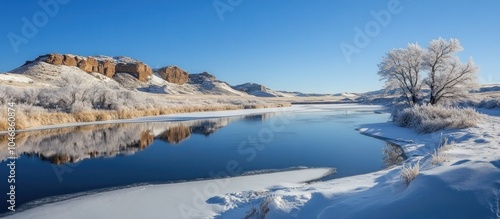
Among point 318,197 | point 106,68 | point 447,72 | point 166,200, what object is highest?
point 106,68

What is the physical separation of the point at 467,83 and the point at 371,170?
56.6 ft

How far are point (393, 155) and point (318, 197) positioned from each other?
6.69m

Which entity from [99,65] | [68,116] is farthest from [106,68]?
[68,116]

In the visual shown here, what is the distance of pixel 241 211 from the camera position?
16.5 feet

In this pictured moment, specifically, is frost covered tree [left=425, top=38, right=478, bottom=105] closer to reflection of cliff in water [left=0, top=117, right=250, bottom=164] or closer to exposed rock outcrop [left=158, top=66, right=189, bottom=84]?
reflection of cliff in water [left=0, top=117, right=250, bottom=164]

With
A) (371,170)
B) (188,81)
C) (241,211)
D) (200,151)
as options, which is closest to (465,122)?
(371,170)

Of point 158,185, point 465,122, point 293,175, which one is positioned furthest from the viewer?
point 465,122

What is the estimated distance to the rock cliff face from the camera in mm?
109044

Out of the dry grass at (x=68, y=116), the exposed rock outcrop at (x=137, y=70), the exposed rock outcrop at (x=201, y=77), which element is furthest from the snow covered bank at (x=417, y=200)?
the exposed rock outcrop at (x=201, y=77)

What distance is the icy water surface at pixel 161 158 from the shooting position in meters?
7.63

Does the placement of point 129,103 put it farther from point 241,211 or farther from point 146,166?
point 241,211

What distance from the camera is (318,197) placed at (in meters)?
4.68

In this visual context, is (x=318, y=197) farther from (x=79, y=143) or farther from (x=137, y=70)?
(x=137, y=70)

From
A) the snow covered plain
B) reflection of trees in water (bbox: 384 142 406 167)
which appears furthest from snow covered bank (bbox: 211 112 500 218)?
reflection of trees in water (bbox: 384 142 406 167)
